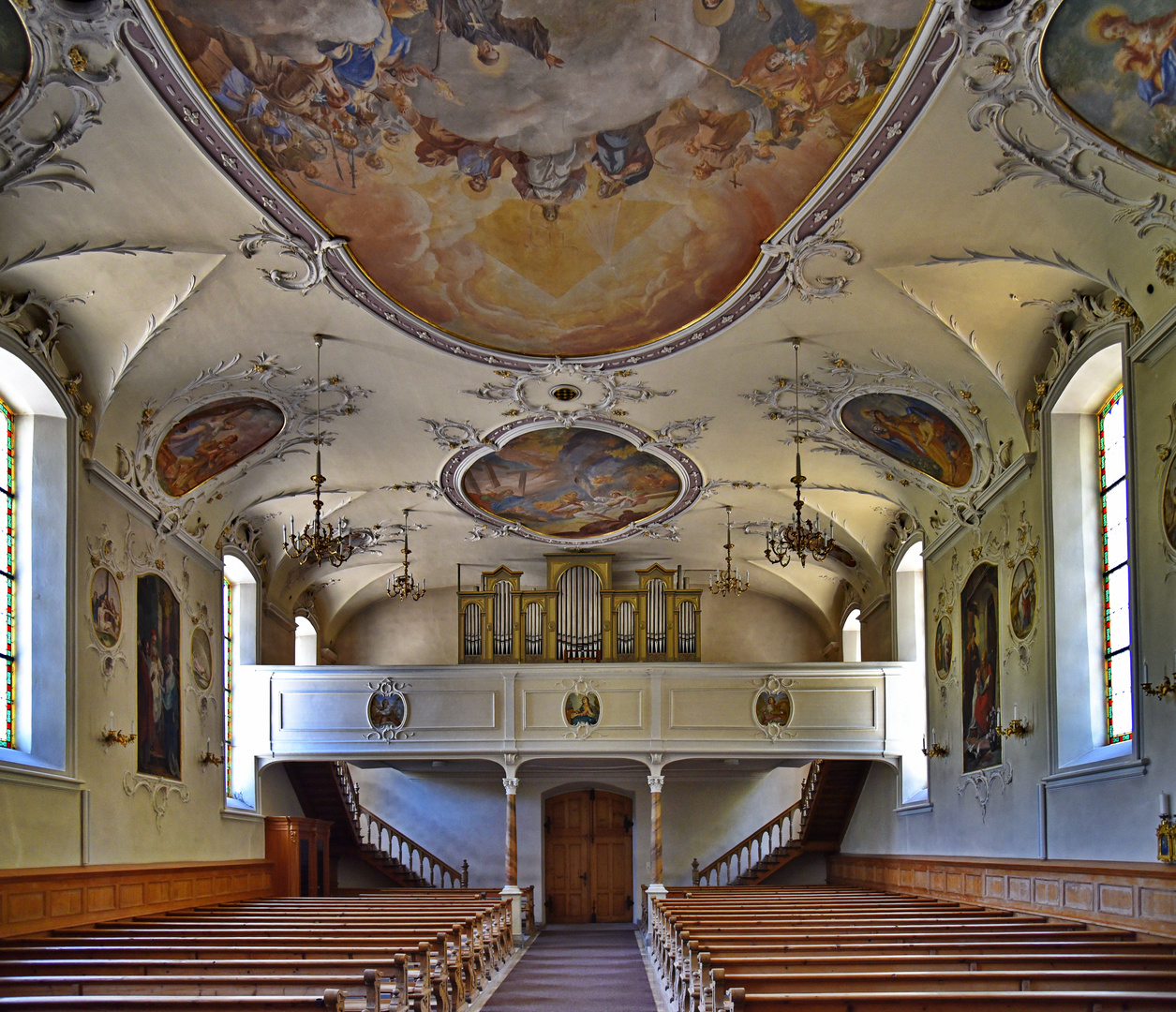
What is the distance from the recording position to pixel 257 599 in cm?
2234

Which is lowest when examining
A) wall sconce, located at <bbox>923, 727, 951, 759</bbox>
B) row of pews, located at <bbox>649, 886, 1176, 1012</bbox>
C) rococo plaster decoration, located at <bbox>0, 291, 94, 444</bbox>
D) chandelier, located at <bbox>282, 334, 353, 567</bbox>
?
row of pews, located at <bbox>649, 886, 1176, 1012</bbox>

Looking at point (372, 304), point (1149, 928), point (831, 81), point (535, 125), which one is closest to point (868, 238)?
point (831, 81)

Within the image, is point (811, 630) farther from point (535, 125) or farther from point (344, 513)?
point (535, 125)

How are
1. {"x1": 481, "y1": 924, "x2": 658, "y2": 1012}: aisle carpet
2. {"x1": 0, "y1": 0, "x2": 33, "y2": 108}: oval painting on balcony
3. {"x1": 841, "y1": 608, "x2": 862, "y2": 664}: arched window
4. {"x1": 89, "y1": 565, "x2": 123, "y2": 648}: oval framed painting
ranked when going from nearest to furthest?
1. {"x1": 0, "y1": 0, "x2": 33, "y2": 108}: oval painting on balcony
2. {"x1": 481, "y1": 924, "x2": 658, "y2": 1012}: aisle carpet
3. {"x1": 89, "y1": 565, "x2": 123, "y2": 648}: oval framed painting
4. {"x1": 841, "y1": 608, "x2": 862, "y2": 664}: arched window

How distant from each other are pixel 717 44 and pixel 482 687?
14.9 metres

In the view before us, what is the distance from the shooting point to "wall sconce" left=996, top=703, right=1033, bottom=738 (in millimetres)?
14555

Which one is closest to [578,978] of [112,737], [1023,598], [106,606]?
[112,737]

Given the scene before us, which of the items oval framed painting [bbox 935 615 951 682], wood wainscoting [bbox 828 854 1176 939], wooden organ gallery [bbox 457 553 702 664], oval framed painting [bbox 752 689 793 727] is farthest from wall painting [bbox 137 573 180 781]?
oval framed painting [bbox 935 615 951 682]

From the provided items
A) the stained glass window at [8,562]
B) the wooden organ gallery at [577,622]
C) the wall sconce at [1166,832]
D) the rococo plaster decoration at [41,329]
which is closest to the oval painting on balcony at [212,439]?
the rococo plaster decoration at [41,329]

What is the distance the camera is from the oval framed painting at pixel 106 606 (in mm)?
14781

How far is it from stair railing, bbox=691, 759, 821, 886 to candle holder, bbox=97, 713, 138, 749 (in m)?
15.0

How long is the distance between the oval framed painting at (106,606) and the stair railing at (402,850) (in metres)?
11.2

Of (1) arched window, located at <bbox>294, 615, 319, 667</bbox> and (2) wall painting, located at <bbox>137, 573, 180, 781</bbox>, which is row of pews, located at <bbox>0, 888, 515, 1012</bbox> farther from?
(1) arched window, located at <bbox>294, 615, 319, 667</bbox>

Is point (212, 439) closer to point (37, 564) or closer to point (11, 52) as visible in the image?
point (37, 564)
